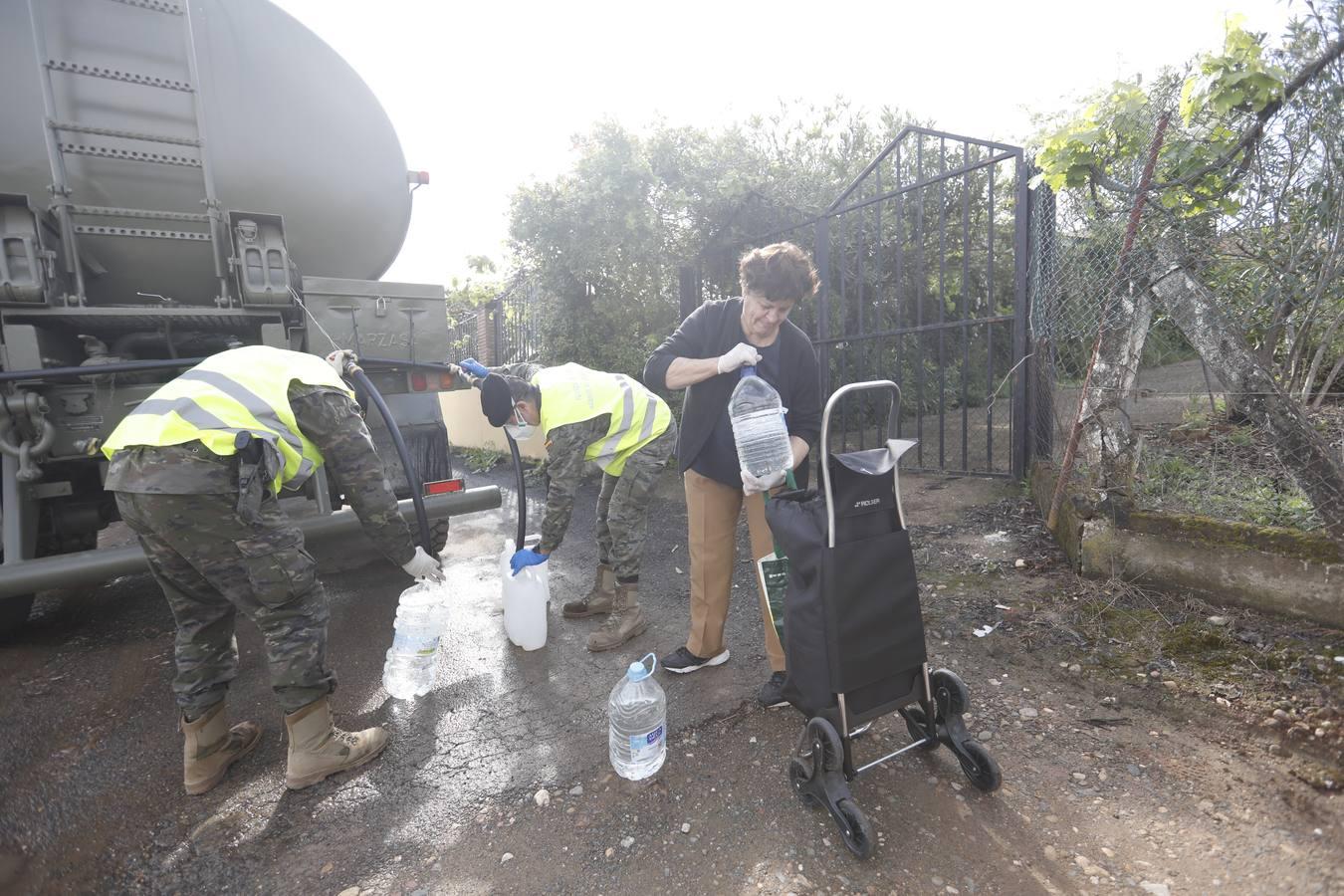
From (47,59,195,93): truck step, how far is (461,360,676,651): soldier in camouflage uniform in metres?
1.94

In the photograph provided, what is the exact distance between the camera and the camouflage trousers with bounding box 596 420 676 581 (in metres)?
3.21

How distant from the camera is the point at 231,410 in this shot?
1924 millimetres

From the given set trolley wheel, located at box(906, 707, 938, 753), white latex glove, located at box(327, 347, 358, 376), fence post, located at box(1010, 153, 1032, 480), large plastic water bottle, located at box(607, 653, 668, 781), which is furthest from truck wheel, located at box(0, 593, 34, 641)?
fence post, located at box(1010, 153, 1032, 480)

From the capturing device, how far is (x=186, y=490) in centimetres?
187

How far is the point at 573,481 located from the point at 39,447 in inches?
89.8

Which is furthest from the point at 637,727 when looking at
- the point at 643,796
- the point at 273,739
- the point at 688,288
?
the point at 688,288

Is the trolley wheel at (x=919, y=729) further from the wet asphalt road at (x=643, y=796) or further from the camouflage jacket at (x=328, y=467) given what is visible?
the camouflage jacket at (x=328, y=467)

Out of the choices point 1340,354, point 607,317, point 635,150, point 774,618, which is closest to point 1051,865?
point 774,618

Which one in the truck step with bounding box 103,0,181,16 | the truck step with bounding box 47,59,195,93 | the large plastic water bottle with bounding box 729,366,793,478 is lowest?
the large plastic water bottle with bounding box 729,366,793,478

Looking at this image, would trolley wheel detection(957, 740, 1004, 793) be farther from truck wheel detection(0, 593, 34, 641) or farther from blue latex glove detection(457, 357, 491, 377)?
truck wheel detection(0, 593, 34, 641)

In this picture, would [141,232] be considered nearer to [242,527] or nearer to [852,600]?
[242,527]

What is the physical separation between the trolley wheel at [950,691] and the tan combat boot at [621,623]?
60.5 inches

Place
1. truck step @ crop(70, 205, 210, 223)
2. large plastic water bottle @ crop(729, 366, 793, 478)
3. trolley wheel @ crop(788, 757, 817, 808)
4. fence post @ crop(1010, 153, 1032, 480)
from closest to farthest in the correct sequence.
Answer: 1. trolley wheel @ crop(788, 757, 817, 808)
2. large plastic water bottle @ crop(729, 366, 793, 478)
3. truck step @ crop(70, 205, 210, 223)
4. fence post @ crop(1010, 153, 1032, 480)

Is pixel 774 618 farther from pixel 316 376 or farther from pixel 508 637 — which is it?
pixel 316 376
